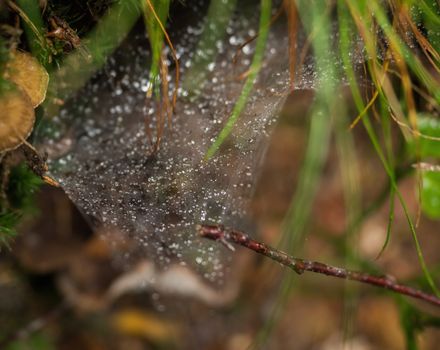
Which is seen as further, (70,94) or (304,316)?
(304,316)

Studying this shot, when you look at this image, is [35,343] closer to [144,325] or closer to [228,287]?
[144,325]

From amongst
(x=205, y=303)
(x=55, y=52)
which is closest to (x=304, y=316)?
(x=205, y=303)

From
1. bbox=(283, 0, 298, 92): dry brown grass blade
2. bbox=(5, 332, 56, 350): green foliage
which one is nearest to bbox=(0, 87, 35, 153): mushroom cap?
bbox=(283, 0, 298, 92): dry brown grass blade

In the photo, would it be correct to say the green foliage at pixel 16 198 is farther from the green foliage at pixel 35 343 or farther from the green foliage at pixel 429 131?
the green foliage at pixel 429 131

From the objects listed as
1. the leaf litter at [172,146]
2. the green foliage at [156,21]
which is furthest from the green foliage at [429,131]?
the green foliage at [156,21]

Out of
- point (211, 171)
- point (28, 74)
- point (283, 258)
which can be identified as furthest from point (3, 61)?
point (283, 258)

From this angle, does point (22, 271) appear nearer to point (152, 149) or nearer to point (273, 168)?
point (152, 149)

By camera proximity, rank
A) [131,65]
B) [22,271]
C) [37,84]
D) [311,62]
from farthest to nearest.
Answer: [22,271]
[131,65]
[311,62]
[37,84]
